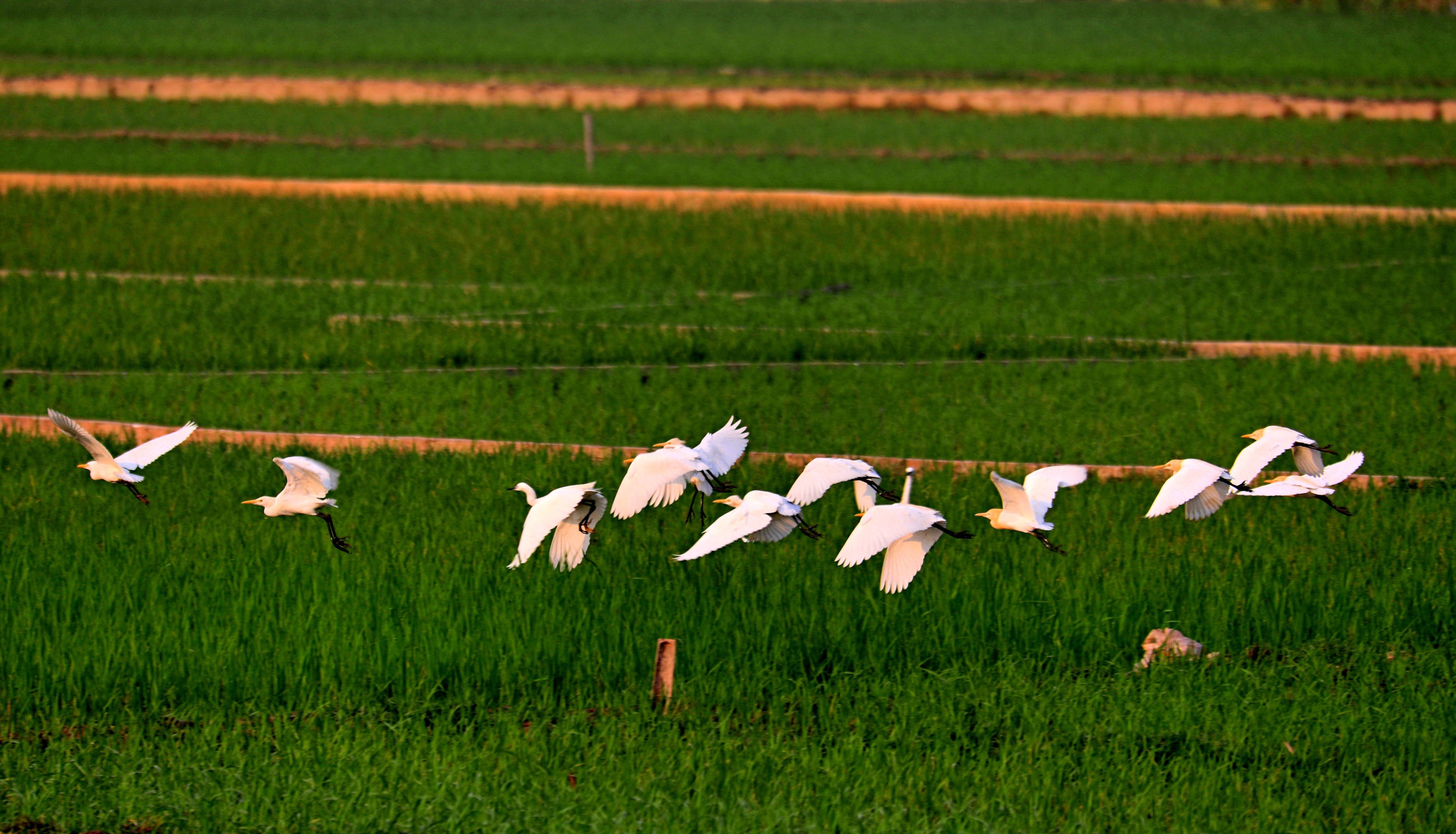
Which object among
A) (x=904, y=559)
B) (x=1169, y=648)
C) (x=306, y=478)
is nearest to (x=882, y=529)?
(x=904, y=559)

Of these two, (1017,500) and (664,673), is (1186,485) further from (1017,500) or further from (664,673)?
(664,673)

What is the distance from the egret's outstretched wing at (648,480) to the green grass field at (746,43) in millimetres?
29276

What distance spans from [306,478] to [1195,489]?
369 centimetres

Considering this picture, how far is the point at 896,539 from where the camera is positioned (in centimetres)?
609

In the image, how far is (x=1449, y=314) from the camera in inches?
564

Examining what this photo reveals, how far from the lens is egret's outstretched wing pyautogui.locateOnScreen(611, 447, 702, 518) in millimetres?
6434

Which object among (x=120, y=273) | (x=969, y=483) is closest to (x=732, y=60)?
(x=120, y=273)

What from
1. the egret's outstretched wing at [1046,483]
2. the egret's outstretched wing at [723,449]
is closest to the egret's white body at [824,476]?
the egret's outstretched wing at [723,449]

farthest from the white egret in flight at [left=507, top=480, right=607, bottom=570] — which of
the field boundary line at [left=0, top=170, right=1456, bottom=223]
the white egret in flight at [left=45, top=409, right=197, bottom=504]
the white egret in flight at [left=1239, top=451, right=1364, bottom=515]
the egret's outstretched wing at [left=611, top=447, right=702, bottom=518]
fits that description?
the field boundary line at [left=0, top=170, right=1456, bottom=223]

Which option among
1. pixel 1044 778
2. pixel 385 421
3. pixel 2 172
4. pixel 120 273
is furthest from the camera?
pixel 2 172

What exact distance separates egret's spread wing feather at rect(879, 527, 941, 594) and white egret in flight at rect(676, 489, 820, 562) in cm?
40

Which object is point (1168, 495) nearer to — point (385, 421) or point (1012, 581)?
point (1012, 581)

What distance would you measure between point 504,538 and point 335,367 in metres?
5.22

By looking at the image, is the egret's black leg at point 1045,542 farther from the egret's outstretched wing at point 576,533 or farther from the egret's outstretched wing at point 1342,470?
the egret's outstretched wing at point 576,533
